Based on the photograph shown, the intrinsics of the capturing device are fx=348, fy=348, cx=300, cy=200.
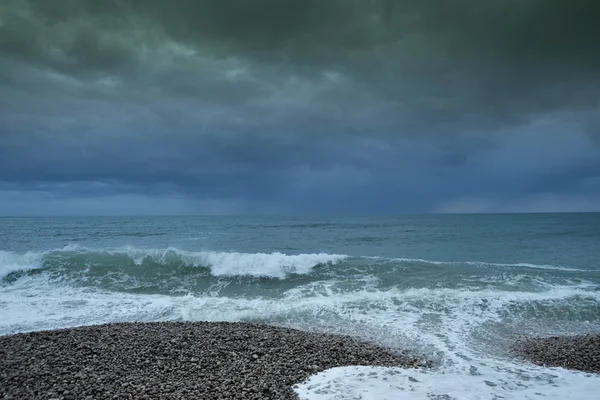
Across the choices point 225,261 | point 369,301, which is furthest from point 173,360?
point 225,261

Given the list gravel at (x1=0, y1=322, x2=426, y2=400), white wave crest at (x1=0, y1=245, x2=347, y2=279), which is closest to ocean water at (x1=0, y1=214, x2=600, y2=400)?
white wave crest at (x1=0, y1=245, x2=347, y2=279)

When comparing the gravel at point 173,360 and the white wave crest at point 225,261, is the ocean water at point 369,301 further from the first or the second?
the gravel at point 173,360

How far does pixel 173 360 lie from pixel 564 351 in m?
9.43

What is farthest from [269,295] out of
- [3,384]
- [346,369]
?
[3,384]

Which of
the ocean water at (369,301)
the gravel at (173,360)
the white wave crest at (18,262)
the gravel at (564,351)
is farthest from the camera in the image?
the white wave crest at (18,262)

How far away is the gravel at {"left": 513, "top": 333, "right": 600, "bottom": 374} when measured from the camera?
793cm

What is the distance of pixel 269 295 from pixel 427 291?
688 centimetres

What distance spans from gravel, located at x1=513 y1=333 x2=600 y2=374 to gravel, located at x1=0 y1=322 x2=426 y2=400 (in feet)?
9.64

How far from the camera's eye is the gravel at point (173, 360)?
6.11 m

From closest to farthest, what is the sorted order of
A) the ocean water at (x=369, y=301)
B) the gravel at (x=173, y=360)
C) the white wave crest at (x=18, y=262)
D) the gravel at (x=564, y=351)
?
the gravel at (x=173, y=360) < the ocean water at (x=369, y=301) < the gravel at (x=564, y=351) < the white wave crest at (x=18, y=262)

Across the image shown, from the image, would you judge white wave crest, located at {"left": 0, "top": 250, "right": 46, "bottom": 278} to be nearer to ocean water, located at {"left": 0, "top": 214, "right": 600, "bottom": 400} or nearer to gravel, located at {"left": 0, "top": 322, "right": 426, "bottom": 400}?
ocean water, located at {"left": 0, "top": 214, "right": 600, "bottom": 400}

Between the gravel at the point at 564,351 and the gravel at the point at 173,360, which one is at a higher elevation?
the gravel at the point at 173,360

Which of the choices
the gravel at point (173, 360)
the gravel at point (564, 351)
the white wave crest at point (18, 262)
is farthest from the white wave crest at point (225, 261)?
the gravel at point (564, 351)

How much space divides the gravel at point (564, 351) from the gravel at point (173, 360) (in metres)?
2.94
